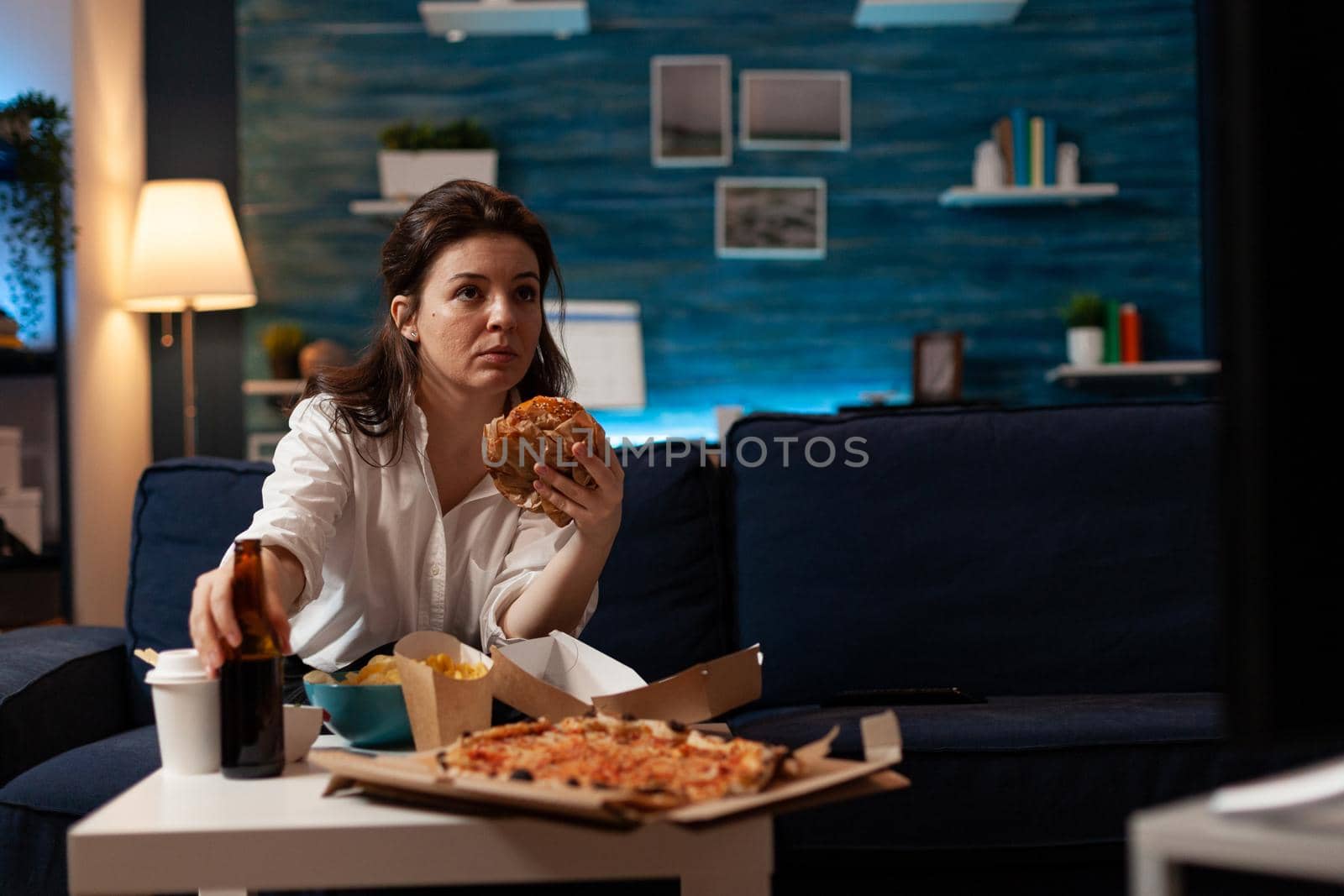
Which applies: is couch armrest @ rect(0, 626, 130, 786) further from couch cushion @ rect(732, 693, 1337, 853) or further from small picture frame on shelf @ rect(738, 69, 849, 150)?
small picture frame on shelf @ rect(738, 69, 849, 150)

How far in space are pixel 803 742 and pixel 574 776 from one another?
794mm

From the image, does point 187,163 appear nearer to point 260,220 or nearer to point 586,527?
point 260,220

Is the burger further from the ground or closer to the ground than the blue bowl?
further from the ground

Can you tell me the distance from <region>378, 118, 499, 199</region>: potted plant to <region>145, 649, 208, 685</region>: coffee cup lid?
3.54 metres

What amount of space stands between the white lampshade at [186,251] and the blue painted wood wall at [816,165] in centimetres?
42

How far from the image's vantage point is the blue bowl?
1.16 m

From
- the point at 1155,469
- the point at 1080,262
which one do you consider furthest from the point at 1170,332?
the point at 1155,469

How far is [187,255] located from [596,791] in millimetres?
3704

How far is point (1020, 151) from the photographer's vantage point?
4.47 meters

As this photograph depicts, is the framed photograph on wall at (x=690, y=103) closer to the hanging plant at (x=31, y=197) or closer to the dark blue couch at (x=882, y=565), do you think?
the hanging plant at (x=31, y=197)

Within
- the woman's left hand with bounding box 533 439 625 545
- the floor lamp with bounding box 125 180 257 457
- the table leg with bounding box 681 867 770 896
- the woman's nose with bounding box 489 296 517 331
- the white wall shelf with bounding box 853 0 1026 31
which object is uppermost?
the white wall shelf with bounding box 853 0 1026 31

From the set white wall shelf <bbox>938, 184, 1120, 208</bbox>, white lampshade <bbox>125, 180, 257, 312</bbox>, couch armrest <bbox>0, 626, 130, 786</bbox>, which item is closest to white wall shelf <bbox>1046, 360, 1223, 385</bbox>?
white wall shelf <bbox>938, 184, 1120, 208</bbox>

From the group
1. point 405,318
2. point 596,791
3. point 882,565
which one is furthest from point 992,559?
point 596,791

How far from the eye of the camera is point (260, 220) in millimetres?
4594
